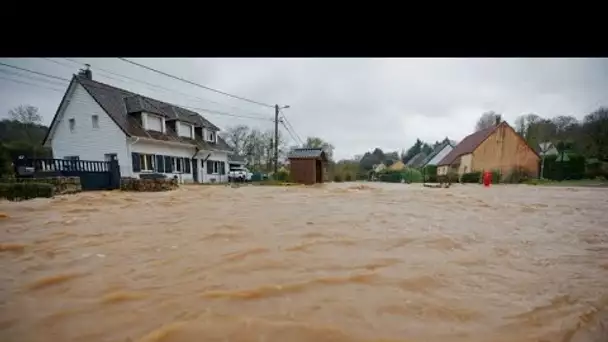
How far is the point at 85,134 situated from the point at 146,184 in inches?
38.0

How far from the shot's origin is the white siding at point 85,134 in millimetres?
1835

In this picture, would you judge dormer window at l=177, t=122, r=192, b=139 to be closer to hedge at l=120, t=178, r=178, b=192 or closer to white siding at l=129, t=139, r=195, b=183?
white siding at l=129, t=139, r=195, b=183

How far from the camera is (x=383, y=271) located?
5.82 ft

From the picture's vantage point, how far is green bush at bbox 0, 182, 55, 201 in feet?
5.69

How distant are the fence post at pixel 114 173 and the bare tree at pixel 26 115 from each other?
2.83 ft

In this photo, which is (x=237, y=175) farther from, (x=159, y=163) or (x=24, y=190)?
(x=24, y=190)

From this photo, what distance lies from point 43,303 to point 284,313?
1101 mm

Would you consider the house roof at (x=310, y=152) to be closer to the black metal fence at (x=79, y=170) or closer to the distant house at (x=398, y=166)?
the distant house at (x=398, y=166)

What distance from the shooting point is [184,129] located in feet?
9.14

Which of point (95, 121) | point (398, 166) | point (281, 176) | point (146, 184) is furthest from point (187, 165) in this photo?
point (281, 176)
